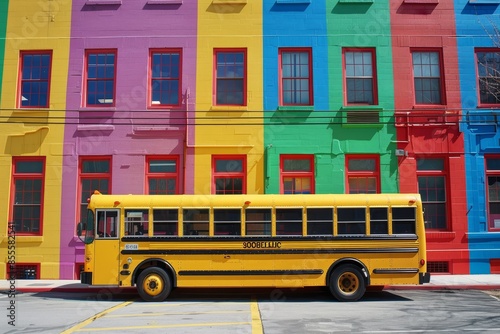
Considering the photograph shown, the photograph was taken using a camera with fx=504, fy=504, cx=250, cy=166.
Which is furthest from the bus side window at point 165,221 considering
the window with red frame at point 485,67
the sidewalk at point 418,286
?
the window with red frame at point 485,67

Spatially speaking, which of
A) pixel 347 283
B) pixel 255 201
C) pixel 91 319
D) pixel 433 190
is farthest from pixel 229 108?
pixel 91 319

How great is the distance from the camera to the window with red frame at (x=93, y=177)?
55.2 feet

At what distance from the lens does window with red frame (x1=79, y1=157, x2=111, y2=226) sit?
16.8 m

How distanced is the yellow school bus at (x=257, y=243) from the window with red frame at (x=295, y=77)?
17.4ft

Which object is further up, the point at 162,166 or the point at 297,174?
the point at 162,166

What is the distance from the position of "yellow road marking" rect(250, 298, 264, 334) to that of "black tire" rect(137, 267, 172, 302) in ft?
7.15

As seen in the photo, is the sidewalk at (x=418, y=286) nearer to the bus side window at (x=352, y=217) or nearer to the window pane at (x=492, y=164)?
the bus side window at (x=352, y=217)

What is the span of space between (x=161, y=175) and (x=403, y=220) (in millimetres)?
8031

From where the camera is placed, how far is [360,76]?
1731cm

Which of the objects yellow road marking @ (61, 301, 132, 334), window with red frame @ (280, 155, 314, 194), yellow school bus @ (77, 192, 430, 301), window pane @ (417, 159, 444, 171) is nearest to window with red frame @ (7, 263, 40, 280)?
yellow school bus @ (77, 192, 430, 301)

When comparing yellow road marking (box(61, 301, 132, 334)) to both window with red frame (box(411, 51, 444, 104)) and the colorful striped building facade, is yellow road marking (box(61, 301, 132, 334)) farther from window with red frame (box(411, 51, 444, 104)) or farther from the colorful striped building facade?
window with red frame (box(411, 51, 444, 104))

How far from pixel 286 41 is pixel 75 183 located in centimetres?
856

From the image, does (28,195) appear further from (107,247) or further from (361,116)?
(361,116)

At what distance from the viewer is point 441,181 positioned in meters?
16.9
